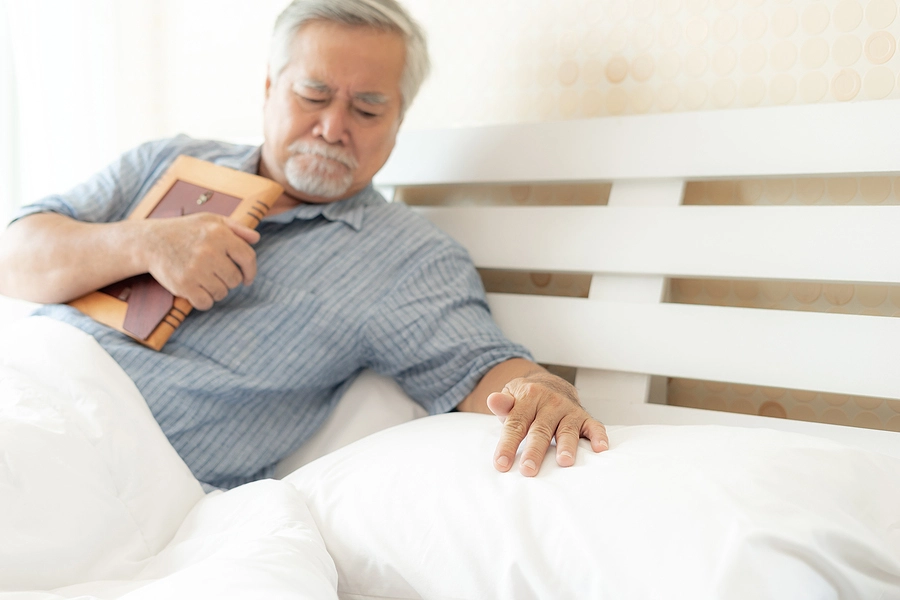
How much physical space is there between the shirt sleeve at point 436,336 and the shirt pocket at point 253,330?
121mm

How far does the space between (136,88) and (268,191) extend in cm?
83

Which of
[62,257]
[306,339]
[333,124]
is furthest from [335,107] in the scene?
[62,257]

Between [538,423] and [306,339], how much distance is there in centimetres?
48

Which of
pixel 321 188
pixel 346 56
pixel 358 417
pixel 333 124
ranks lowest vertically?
pixel 358 417

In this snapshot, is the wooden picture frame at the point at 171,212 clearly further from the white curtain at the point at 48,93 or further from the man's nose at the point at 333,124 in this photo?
the white curtain at the point at 48,93

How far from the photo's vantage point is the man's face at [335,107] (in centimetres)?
123

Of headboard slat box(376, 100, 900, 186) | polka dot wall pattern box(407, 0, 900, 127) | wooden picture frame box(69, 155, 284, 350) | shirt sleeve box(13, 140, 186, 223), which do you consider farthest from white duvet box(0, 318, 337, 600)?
polka dot wall pattern box(407, 0, 900, 127)

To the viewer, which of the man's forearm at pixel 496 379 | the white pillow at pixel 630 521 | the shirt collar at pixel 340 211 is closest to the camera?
the white pillow at pixel 630 521

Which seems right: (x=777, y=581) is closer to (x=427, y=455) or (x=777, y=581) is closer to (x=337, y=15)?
(x=427, y=455)

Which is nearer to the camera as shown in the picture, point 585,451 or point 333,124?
point 585,451

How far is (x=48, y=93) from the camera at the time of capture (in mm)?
1594

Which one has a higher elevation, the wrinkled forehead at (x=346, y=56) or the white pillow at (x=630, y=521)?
the wrinkled forehead at (x=346, y=56)

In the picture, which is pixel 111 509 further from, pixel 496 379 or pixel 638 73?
pixel 638 73

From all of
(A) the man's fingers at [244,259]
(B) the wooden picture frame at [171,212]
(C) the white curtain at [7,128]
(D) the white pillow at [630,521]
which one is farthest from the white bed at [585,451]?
(C) the white curtain at [7,128]
